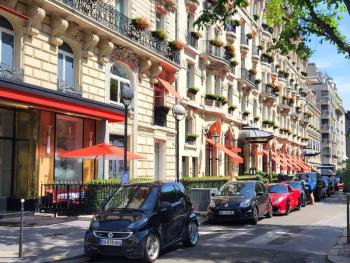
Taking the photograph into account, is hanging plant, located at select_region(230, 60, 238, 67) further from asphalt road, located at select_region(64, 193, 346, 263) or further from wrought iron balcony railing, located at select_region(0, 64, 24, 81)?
wrought iron balcony railing, located at select_region(0, 64, 24, 81)

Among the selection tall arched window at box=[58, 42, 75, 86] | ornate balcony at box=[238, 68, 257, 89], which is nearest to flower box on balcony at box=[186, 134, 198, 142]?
ornate balcony at box=[238, 68, 257, 89]

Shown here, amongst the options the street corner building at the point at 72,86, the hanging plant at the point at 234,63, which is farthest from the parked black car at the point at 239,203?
the hanging plant at the point at 234,63

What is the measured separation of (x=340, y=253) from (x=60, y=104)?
10436 millimetres

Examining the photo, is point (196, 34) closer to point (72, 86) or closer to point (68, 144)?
point (72, 86)

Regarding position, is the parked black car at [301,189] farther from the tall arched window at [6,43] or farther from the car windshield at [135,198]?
the car windshield at [135,198]

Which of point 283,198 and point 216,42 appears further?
point 216,42

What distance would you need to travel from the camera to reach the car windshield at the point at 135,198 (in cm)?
1129

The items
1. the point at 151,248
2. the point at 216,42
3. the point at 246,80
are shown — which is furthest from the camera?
the point at 246,80

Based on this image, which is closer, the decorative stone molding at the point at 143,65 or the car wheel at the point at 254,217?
the car wheel at the point at 254,217

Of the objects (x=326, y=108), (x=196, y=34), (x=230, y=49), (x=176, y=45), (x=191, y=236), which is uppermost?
(x=326, y=108)

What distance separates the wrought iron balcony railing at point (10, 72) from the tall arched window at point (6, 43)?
7cm

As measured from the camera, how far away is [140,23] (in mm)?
24734

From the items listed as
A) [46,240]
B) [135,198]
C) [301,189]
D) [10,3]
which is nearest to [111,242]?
[135,198]

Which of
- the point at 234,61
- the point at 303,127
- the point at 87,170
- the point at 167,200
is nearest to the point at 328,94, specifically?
the point at 303,127
